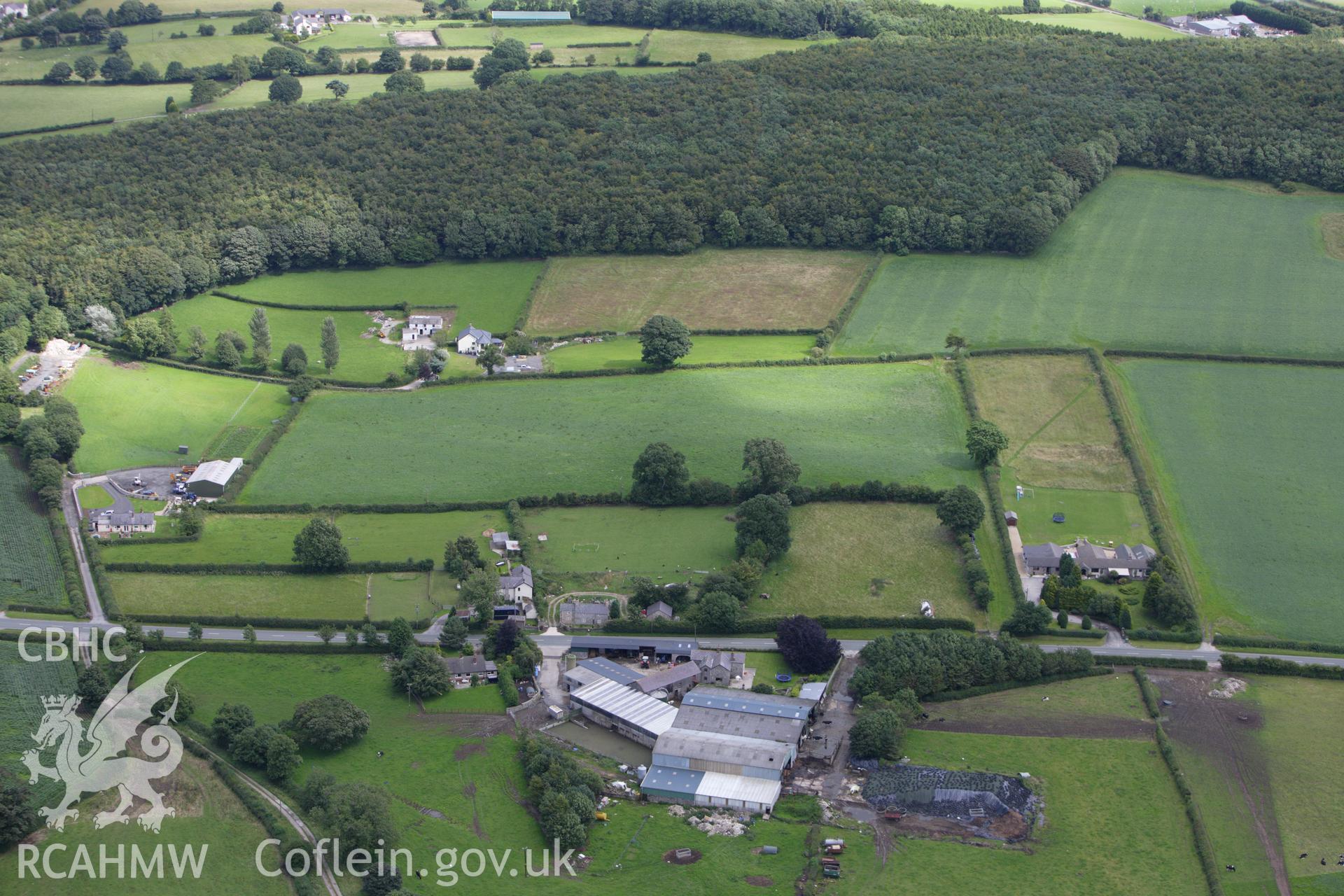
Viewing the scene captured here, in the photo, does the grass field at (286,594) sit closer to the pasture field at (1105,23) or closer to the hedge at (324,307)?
the hedge at (324,307)

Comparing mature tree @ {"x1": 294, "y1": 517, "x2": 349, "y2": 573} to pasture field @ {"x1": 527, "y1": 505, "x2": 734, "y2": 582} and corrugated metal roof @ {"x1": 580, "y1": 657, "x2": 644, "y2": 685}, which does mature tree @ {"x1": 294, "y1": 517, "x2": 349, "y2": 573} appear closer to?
pasture field @ {"x1": 527, "y1": 505, "x2": 734, "y2": 582}

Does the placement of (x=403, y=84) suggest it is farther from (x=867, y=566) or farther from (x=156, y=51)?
(x=867, y=566)

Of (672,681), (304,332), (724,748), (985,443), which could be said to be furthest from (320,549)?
(985,443)

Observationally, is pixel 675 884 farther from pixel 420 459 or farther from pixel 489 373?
pixel 489 373

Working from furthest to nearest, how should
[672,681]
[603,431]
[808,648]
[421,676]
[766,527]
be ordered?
1. [603,431]
2. [766,527]
3. [808,648]
4. [672,681]
5. [421,676]

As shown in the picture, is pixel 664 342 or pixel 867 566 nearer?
pixel 867 566

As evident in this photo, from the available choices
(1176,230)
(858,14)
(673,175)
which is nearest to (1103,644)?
(1176,230)
